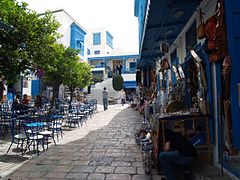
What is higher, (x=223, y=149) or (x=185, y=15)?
(x=185, y=15)

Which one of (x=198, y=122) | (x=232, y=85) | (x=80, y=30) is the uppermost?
(x=80, y=30)

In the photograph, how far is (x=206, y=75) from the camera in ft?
15.4

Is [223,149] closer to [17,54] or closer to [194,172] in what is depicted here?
[194,172]

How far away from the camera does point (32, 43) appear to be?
356 inches

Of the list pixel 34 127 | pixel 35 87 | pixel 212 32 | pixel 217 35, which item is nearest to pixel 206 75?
pixel 212 32

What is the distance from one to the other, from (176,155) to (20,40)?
7.41m

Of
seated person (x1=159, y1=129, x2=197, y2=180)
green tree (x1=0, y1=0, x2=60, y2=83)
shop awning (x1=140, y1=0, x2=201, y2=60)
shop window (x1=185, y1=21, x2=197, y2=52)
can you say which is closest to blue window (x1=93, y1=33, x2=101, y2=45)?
green tree (x1=0, y1=0, x2=60, y2=83)

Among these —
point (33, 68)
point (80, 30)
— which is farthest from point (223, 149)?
point (80, 30)

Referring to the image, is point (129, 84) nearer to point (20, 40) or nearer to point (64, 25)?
point (64, 25)

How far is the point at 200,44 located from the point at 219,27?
1.45 m

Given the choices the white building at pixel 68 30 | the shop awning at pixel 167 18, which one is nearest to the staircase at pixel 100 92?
the white building at pixel 68 30

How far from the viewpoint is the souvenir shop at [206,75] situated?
3088 mm

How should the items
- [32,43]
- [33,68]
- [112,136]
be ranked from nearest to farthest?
1. [112,136]
2. [32,43]
3. [33,68]

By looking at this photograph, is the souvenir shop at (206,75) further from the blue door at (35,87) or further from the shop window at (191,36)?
the blue door at (35,87)
